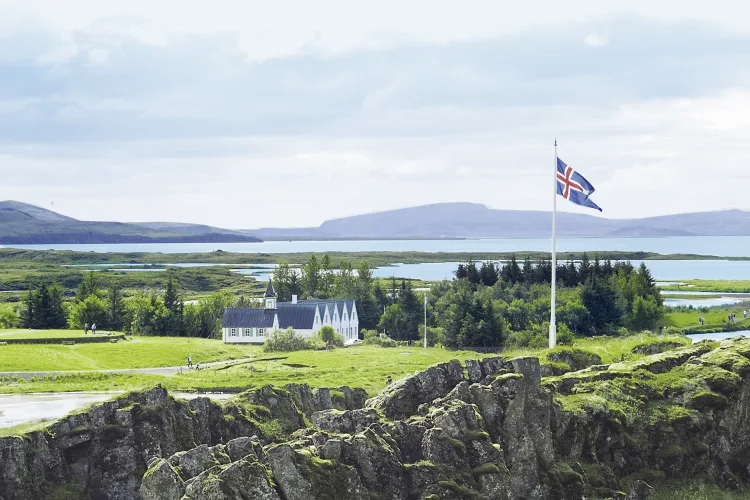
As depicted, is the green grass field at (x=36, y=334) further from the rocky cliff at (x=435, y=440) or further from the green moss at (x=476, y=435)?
the green moss at (x=476, y=435)

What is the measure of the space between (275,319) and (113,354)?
33078 millimetres

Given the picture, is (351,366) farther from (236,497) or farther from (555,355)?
(236,497)

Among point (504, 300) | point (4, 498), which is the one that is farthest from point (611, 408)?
point (504, 300)

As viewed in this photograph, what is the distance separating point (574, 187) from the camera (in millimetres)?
54062

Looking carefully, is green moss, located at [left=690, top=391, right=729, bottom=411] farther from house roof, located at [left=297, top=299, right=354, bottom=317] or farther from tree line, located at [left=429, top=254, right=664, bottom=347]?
house roof, located at [left=297, top=299, right=354, bottom=317]

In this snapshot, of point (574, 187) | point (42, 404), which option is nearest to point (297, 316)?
point (42, 404)

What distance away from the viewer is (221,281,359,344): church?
119562mm

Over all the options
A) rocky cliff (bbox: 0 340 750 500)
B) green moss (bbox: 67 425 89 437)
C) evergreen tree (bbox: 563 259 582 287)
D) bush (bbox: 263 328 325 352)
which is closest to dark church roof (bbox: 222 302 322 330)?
bush (bbox: 263 328 325 352)

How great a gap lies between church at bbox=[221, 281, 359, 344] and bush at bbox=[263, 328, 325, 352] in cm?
353

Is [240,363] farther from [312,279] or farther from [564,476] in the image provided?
[312,279]

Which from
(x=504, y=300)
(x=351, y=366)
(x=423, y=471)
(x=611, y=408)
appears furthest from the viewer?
(x=504, y=300)

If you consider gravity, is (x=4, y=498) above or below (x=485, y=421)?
below

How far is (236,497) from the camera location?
30.6m

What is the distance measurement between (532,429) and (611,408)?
5000 millimetres
